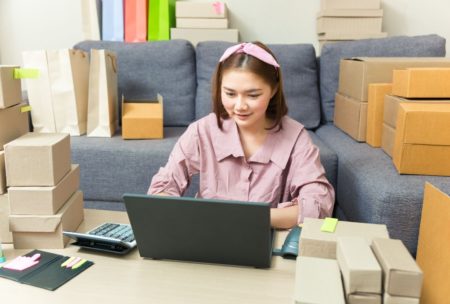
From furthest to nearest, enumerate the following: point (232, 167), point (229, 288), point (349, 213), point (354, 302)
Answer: point (349, 213), point (232, 167), point (229, 288), point (354, 302)

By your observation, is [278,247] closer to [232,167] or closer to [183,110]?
[232,167]

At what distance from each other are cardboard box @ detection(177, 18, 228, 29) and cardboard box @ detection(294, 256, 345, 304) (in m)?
2.11

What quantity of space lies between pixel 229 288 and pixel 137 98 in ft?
5.69

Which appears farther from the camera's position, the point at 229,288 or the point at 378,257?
the point at 229,288

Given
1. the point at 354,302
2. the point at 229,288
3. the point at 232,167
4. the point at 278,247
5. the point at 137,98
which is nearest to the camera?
the point at 354,302

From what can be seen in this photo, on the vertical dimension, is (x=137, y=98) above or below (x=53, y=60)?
below

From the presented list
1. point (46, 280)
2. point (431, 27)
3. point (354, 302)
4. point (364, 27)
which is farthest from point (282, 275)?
point (431, 27)

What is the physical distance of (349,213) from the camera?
5.26 ft

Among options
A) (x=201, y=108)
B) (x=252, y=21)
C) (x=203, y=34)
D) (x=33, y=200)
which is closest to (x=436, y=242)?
(x=33, y=200)

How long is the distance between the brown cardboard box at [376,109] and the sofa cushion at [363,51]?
0.55 metres

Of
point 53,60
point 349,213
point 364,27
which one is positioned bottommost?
point 349,213

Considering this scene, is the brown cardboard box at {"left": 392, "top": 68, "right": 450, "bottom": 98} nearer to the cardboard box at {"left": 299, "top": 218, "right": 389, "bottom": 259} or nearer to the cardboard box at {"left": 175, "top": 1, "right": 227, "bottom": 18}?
the cardboard box at {"left": 299, "top": 218, "right": 389, "bottom": 259}

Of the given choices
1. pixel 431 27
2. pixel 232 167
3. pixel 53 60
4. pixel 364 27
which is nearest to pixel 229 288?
pixel 232 167

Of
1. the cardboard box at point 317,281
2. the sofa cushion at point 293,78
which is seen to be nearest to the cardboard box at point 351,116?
the sofa cushion at point 293,78
